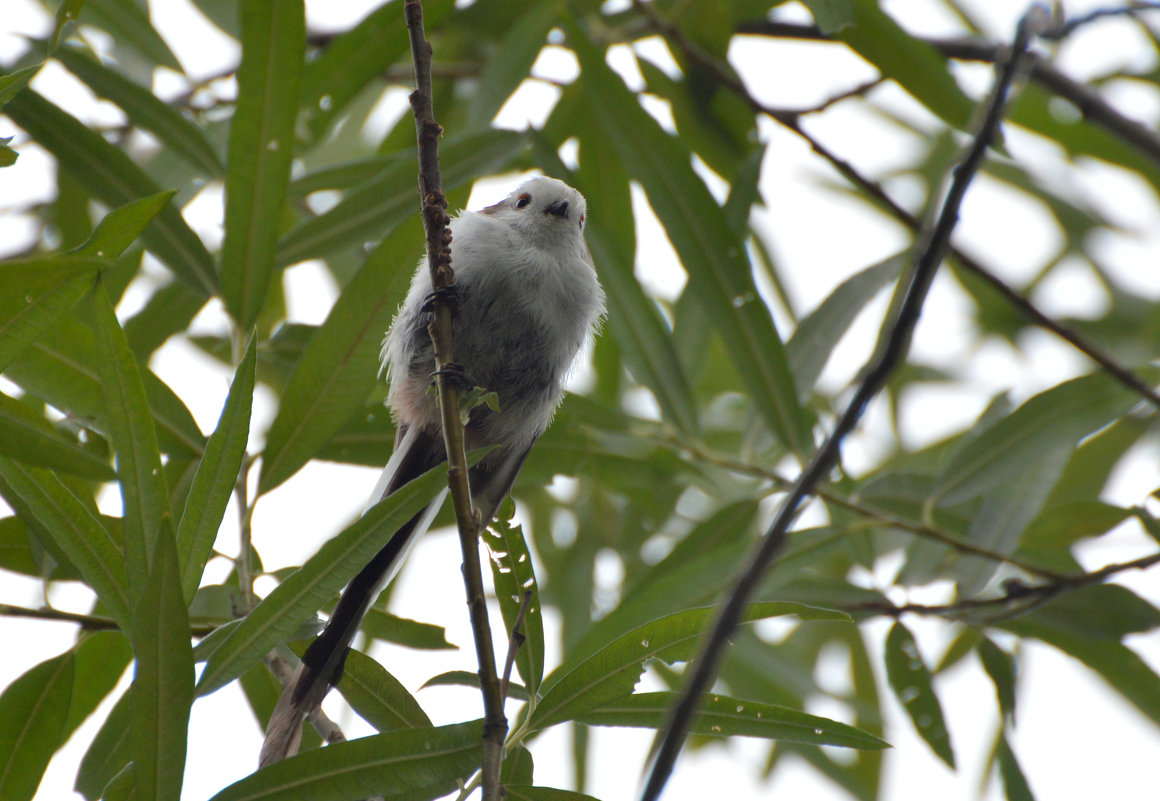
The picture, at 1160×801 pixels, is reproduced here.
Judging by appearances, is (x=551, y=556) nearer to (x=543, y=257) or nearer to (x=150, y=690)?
(x=543, y=257)

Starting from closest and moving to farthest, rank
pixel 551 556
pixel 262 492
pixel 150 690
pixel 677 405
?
pixel 150 690
pixel 262 492
pixel 677 405
pixel 551 556

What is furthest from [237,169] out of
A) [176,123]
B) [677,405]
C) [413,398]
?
[677,405]

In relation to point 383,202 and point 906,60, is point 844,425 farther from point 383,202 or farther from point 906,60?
point 906,60

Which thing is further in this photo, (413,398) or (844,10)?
(413,398)

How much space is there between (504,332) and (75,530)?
4.32ft

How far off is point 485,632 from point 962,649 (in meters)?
2.15

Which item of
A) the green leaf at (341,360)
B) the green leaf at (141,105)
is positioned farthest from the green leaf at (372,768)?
the green leaf at (141,105)

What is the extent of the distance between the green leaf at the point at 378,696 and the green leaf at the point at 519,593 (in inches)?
8.4

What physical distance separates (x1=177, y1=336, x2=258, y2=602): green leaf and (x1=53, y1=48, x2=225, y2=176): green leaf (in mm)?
1230

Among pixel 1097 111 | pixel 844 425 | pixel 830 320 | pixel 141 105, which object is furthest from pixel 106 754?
pixel 1097 111

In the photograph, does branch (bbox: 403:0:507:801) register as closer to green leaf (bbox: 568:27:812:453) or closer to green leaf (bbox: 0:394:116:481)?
green leaf (bbox: 0:394:116:481)

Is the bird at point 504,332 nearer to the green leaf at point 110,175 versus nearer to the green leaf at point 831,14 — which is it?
the green leaf at point 110,175

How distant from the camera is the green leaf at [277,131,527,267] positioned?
8.89 ft

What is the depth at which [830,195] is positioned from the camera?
203 inches
